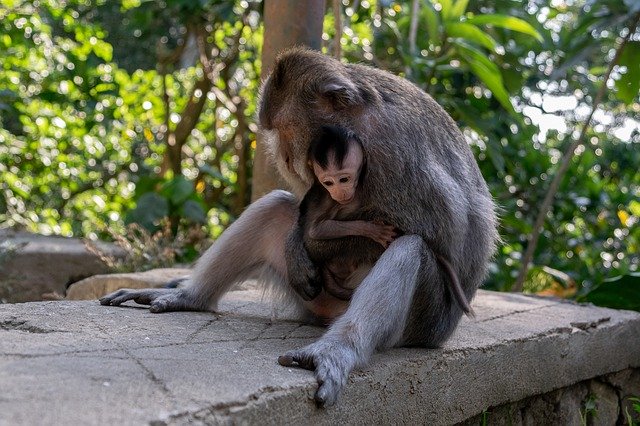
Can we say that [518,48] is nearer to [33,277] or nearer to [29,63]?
[33,277]

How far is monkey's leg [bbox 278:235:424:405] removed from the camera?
273 cm


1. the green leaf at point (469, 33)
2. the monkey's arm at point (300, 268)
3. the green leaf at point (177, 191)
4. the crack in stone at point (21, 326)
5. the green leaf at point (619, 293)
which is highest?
the green leaf at point (469, 33)

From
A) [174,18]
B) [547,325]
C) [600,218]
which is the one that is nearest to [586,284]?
[600,218]

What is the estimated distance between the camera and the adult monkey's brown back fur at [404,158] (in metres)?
3.40

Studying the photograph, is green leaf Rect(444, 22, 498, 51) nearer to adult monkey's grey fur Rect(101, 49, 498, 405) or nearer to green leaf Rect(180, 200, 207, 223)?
adult monkey's grey fur Rect(101, 49, 498, 405)

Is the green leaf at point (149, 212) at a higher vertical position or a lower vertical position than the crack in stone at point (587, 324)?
lower

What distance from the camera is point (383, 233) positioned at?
3.38 meters

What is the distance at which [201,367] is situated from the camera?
2629 millimetres

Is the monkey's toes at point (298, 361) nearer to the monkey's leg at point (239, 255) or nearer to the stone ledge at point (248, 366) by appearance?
the stone ledge at point (248, 366)

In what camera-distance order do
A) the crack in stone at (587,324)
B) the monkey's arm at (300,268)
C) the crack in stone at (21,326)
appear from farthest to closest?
the crack in stone at (587,324)
the monkey's arm at (300,268)
the crack in stone at (21,326)

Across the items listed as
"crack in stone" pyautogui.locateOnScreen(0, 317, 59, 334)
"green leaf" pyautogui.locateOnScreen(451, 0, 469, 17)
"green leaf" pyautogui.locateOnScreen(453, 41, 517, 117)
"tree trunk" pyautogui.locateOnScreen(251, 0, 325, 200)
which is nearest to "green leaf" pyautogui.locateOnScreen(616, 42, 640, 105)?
"green leaf" pyautogui.locateOnScreen(453, 41, 517, 117)

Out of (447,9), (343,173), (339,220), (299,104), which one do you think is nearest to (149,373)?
(343,173)

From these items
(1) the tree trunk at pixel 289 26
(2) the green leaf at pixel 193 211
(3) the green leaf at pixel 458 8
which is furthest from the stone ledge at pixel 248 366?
(2) the green leaf at pixel 193 211

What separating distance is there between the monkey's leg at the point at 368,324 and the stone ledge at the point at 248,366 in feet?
0.18
